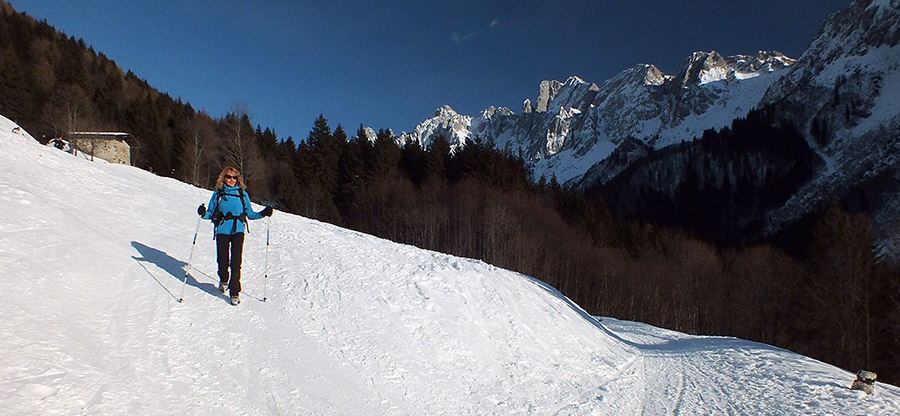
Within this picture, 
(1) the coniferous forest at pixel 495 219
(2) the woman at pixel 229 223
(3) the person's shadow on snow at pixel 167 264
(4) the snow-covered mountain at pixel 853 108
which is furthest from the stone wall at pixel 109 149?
(4) the snow-covered mountain at pixel 853 108

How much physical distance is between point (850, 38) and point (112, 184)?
194 m

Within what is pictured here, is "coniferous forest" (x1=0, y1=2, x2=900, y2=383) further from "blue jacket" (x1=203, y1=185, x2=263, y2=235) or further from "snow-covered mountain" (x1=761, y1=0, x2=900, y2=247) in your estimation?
"snow-covered mountain" (x1=761, y1=0, x2=900, y2=247)

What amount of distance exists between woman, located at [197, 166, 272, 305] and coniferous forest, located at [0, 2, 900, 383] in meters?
34.5

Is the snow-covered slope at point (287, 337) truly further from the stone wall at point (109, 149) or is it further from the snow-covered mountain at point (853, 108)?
the snow-covered mountain at point (853, 108)

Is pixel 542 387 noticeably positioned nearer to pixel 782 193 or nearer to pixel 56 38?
pixel 56 38

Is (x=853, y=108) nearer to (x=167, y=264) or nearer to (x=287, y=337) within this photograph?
(x=287, y=337)

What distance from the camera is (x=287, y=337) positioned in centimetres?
639

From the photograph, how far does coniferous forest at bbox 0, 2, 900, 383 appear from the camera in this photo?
32.6 m

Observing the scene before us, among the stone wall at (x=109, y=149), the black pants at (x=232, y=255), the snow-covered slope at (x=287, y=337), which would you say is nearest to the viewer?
the snow-covered slope at (x=287, y=337)

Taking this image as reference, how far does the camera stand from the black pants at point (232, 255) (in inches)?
268

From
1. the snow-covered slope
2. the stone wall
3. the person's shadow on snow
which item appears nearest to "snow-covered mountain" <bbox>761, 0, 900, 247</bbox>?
the snow-covered slope

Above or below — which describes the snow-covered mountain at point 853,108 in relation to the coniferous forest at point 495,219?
above

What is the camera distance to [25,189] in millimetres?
8453

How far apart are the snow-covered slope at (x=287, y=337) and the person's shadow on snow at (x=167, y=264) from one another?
0.17ft
